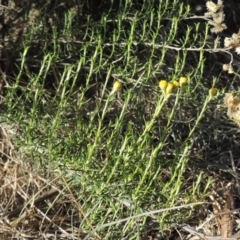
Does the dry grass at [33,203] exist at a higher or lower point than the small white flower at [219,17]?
lower

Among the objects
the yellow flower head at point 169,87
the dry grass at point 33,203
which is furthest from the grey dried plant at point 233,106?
the dry grass at point 33,203

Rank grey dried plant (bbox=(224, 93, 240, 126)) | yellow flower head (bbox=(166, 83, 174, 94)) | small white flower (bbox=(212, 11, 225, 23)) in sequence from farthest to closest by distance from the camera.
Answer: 1. small white flower (bbox=(212, 11, 225, 23))
2. grey dried plant (bbox=(224, 93, 240, 126))
3. yellow flower head (bbox=(166, 83, 174, 94))

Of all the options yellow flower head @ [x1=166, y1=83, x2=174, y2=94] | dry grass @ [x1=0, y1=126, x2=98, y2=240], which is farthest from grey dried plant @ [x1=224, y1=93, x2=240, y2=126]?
dry grass @ [x1=0, y1=126, x2=98, y2=240]

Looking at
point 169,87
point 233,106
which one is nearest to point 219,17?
point 233,106

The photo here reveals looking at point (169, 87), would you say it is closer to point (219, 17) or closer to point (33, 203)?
point (219, 17)

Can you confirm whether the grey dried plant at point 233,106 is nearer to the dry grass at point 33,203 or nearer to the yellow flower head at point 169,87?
the yellow flower head at point 169,87

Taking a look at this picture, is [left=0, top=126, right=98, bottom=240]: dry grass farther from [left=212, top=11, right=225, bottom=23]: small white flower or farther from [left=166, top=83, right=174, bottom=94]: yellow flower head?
[left=212, top=11, right=225, bottom=23]: small white flower

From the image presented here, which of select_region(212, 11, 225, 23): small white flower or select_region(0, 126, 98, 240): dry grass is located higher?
select_region(212, 11, 225, 23): small white flower

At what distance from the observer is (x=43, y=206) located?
6.54ft

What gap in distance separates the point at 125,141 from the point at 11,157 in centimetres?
65

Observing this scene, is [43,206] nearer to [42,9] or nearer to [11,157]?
[11,157]

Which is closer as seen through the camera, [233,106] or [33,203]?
[233,106]

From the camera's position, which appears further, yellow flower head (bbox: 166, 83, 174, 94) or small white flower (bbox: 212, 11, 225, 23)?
small white flower (bbox: 212, 11, 225, 23)

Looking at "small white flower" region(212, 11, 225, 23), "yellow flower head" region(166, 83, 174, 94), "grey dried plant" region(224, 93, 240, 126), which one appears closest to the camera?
"yellow flower head" region(166, 83, 174, 94)
